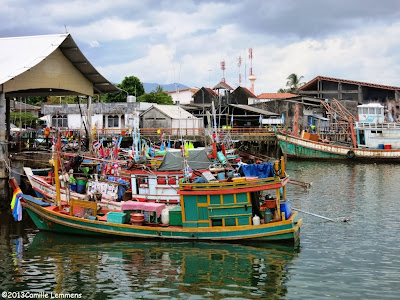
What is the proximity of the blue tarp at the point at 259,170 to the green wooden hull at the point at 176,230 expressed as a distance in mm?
1832

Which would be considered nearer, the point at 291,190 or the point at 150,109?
the point at 291,190

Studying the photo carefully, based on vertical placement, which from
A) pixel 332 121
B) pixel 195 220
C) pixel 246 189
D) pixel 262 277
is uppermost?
pixel 332 121

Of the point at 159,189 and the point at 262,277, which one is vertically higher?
the point at 159,189

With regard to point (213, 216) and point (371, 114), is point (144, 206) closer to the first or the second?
point (213, 216)

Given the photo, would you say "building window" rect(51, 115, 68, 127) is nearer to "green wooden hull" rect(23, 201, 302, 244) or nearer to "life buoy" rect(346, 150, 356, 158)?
"life buoy" rect(346, 150, 356, 158)

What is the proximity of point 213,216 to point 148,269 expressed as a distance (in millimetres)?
3220

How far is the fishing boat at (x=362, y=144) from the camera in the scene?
47.5m

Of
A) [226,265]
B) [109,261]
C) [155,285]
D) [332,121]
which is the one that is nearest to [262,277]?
[226,265]

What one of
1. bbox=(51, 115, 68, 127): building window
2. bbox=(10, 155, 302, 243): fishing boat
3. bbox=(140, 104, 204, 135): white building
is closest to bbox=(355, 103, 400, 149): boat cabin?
bbox=(140, 104, 204, 135): white building

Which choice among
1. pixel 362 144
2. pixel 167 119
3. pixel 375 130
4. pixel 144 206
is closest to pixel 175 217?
pixel 144 206

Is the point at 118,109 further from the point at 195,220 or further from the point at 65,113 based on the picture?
the point at 195,220

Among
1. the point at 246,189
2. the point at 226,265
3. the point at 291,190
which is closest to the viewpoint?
the point at 226,265

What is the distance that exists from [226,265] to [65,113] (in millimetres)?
43520

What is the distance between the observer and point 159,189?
1934 centimetres
